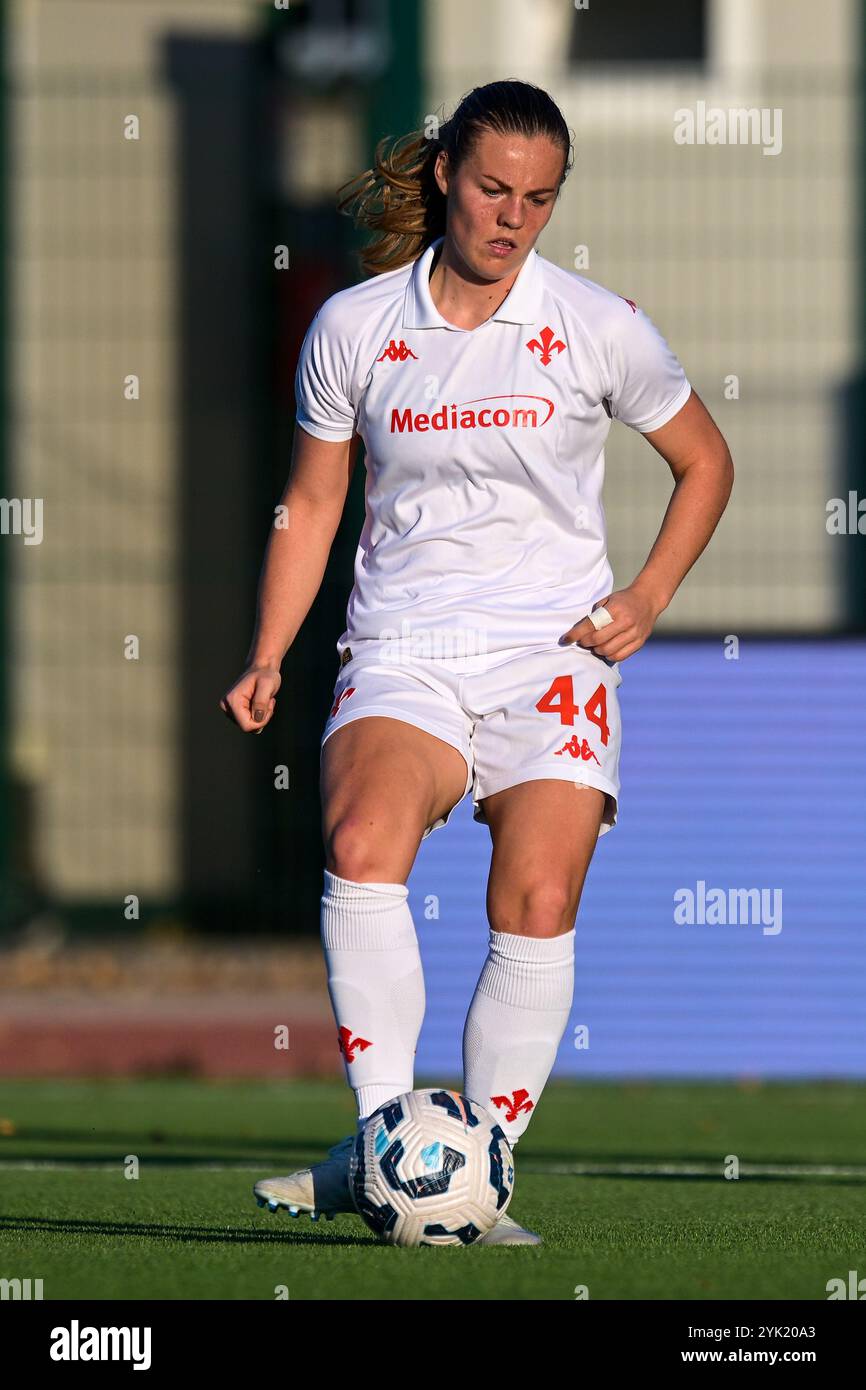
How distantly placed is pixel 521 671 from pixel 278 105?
11384 mm

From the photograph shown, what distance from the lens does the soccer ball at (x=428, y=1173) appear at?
437 cm

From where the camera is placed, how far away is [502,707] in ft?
15.7

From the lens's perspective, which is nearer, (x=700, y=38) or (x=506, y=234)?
(x=506, y=234)

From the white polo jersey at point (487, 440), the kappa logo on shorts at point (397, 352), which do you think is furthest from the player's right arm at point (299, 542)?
the kappa logo on shorts at point (397, 352)

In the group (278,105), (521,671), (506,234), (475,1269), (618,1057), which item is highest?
(278,105)

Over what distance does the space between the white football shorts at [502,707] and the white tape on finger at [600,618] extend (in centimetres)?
7

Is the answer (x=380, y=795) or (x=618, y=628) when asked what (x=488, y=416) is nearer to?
(x=618, y=628)

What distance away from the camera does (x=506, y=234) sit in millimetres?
4727

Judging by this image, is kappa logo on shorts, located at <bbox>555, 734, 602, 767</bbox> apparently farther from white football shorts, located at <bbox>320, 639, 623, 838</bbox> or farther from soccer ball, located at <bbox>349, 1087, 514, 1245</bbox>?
soccer ball, located at <bbox>349, 1087, 514, 1245</bbox>

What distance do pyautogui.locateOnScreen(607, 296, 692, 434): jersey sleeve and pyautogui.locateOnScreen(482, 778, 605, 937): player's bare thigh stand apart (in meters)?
0.76

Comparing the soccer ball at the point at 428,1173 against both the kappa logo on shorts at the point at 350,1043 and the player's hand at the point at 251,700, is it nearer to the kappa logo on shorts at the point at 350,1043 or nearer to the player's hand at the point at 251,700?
the kappa logo on shorts at the point at 350,1043

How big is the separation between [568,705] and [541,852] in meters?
0.29

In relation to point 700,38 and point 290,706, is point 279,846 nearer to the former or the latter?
point 290,706
